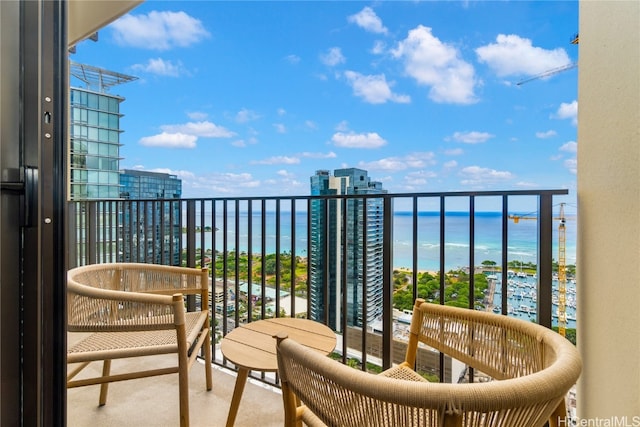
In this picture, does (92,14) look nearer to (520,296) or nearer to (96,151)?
(96,151)

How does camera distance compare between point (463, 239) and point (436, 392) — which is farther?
point (463, 239)

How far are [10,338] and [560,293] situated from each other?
175 cm

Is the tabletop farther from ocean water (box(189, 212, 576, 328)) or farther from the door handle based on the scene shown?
the door handle

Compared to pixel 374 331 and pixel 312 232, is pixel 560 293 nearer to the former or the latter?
pixel 374 331

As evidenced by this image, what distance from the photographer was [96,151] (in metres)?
3.97

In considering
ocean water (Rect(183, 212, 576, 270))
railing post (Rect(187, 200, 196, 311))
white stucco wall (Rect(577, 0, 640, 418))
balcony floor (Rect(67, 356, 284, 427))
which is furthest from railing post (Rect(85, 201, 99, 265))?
white stucco wall (Rect(577, 0, 640, 418))

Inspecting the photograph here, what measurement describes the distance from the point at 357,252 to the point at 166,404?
4.69 feet

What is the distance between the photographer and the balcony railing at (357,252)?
4.69 feet

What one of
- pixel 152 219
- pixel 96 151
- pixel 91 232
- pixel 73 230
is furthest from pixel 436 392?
pixel 96 151

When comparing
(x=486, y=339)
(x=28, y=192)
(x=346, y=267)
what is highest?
(x=28, y=192)

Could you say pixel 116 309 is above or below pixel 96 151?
below

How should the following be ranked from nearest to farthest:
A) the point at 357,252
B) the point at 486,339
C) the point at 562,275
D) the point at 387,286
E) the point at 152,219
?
the point at 486,339 → the point at 562,275 → the point at 387,286 → the point at 357,252 → the point at 152,219

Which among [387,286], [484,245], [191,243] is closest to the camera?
[484,245]

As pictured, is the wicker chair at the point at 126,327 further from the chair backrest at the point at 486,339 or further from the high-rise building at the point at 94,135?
the high-rise building at the point at 94,135
